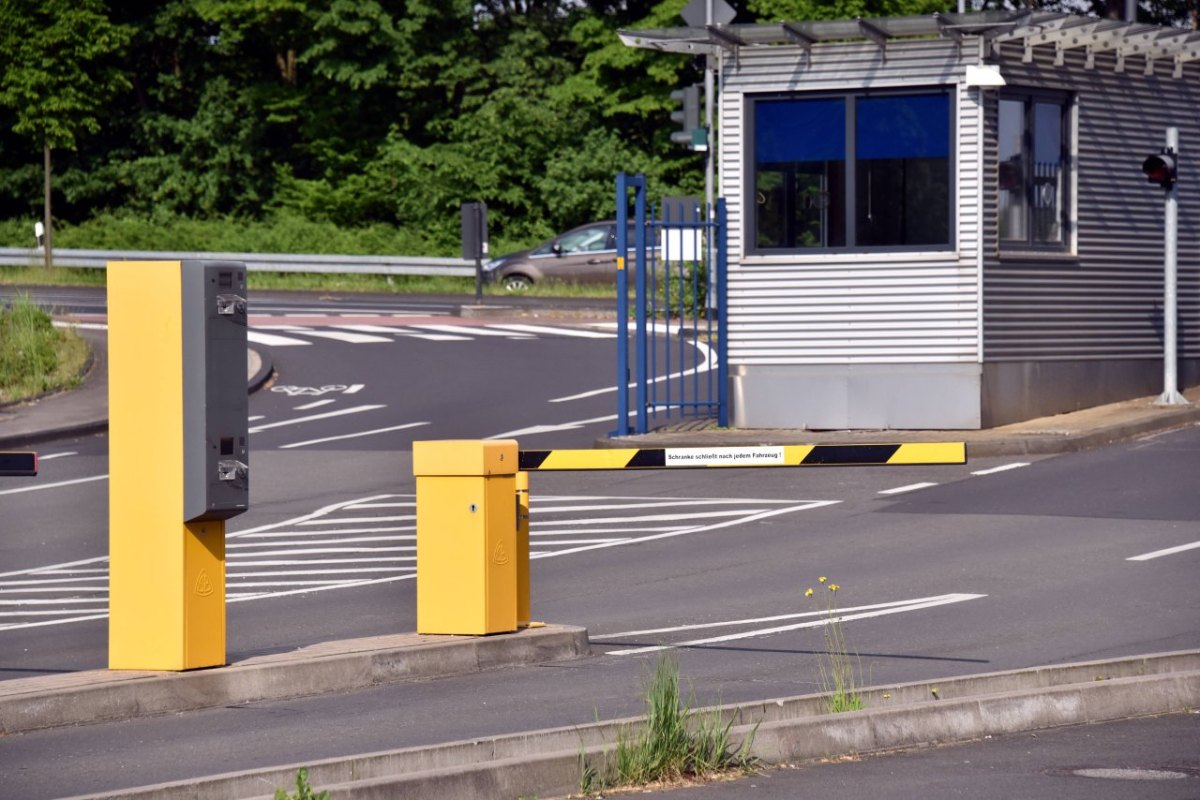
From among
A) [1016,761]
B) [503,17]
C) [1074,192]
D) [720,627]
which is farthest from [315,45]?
[1016,761]

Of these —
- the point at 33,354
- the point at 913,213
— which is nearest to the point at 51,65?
the point at 33,354

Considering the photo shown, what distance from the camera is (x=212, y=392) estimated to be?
27.2 feet

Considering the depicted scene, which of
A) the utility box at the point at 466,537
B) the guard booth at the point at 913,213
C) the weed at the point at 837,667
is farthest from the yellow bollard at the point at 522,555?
the guard booth at the point at 913,213

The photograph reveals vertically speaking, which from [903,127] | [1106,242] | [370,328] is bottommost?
[370,328]

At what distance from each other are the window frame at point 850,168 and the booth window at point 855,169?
0.05 ft

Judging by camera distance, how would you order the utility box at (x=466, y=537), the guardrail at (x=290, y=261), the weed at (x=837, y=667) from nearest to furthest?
the weed at (x=837, y=667)
the utility box at (x=466, y=537)
the guardrail at (x=290, y=261)

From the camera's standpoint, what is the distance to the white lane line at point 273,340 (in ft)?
97.0

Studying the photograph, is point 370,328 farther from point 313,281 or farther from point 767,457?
point 767,457

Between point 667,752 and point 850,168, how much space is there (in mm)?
13647

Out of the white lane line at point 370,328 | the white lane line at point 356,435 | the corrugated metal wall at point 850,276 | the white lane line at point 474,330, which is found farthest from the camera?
the white lane line at point 370,328

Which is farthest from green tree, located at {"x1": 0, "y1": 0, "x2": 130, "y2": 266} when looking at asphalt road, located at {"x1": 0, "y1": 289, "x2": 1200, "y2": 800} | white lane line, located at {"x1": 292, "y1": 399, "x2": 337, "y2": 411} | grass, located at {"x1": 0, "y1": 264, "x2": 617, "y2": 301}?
asphalt road, located at {"x1": 0, "y1": 289, "x2": 1200, "y2": 800}

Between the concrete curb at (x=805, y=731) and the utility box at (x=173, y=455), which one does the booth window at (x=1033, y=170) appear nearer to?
the concrete curb at (x=805, y=731)

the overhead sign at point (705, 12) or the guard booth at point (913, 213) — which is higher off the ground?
the overhead sign at point (705, 12)

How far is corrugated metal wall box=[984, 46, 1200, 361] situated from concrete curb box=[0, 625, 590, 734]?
1094 cm
